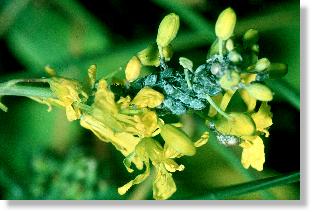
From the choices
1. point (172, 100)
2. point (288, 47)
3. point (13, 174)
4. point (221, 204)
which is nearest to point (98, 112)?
point (172, 100)

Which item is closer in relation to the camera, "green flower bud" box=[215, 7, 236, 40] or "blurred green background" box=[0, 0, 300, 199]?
"green flower bud" box=[215, 7, 236, 40]

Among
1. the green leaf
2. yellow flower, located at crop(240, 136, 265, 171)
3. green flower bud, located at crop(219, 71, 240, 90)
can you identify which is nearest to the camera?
green flower bud, located at crop(219, 71, 240, 90)

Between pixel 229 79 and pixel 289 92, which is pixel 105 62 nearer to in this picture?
pixel 289 92

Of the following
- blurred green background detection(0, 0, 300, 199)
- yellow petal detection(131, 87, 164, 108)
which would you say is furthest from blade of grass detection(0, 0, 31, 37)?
yellow petal detection(131, 87, 164, 108)

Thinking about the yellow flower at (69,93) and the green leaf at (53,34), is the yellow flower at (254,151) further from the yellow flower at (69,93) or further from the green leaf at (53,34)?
the green leaf at (53,34)

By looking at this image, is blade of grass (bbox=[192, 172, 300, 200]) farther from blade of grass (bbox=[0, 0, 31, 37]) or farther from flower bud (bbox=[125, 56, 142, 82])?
blade of grass (bbox=[0, 0, 31, 37])

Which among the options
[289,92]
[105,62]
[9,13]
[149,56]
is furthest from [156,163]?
[9,13]

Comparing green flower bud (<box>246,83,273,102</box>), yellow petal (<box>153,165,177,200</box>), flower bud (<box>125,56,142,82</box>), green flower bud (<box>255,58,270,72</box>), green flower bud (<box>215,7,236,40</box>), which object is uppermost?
green flower bud (<box>215,7,236,40</box>)
